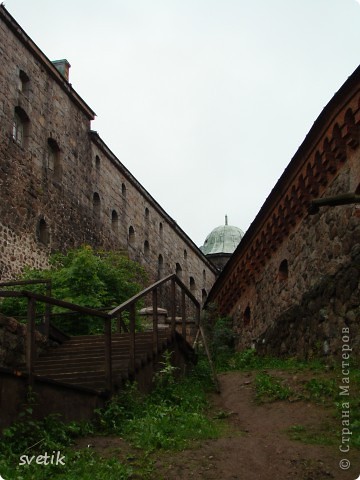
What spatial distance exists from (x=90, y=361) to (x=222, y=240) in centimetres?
4505

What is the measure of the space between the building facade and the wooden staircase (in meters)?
2.65

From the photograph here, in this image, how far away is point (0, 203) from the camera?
17.6 meters

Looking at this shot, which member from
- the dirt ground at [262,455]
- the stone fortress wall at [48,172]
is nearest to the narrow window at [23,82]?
the stone fortress wall at [48,172]

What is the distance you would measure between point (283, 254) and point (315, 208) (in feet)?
25.6

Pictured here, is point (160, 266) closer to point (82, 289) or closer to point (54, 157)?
point (54, 157)

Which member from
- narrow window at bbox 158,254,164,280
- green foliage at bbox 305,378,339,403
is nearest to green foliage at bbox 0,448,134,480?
green foliage at bbox 305,378,339,403

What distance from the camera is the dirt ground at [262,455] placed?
204 inches

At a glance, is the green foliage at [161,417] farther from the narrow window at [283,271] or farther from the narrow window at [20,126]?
the narrow window at [20,126]

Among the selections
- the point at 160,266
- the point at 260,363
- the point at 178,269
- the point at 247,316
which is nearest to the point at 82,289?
the point at 247,316

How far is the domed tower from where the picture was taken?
50.4m

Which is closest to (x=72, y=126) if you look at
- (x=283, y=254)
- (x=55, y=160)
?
(x=55, y=160)

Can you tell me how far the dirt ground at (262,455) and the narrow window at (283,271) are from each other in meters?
5.75

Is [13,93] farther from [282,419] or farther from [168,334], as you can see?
[282,419]

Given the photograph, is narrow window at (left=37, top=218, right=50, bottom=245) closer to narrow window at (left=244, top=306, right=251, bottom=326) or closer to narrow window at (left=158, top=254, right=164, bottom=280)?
narrow window at (left=244, top=306, right=251, bottom=326)
